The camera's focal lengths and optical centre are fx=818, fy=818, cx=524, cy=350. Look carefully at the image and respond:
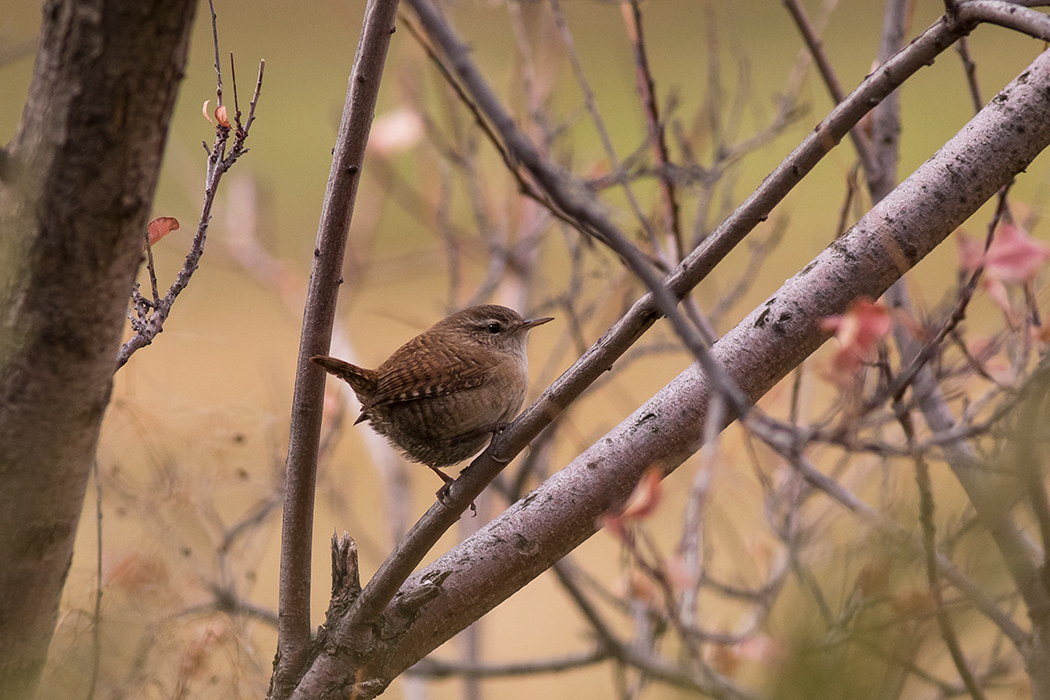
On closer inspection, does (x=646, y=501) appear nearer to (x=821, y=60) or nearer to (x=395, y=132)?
(x=821, y=60)

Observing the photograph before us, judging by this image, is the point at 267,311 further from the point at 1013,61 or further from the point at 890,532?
the point at 890,532

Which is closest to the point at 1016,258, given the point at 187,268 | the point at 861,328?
the point at 861,328

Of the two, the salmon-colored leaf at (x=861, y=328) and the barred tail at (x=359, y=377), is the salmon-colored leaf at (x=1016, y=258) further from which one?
the barred tail at (x=359, y=377)

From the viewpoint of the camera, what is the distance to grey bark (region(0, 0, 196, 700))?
61cm

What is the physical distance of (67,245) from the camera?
2.12ft

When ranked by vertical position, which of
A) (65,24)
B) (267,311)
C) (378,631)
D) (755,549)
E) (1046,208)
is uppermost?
(267,311)

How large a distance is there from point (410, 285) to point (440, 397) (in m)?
2.82

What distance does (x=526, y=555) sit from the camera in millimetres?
1111

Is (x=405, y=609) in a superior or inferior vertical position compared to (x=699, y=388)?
inferior

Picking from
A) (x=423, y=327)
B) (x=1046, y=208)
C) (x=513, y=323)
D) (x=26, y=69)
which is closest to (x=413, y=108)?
(x=423, y=327)

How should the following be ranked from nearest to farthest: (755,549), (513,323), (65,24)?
1. (65,24)
2. (513,323)
3. (755,549)

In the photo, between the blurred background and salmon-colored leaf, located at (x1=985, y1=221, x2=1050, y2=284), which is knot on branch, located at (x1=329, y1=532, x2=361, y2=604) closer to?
the blurred background

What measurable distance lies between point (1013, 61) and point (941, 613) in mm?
3011

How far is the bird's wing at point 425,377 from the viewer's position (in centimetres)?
159
